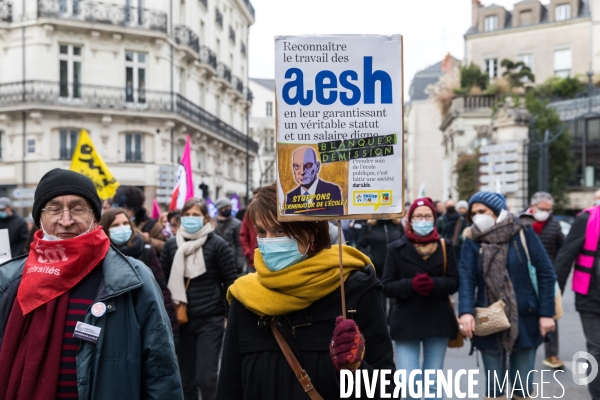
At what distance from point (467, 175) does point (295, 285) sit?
2790 cm

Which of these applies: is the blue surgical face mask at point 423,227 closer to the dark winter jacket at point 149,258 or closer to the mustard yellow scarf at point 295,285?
the dark winter jacket at point 149,258

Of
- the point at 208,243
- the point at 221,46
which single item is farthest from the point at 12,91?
the point at 208,243

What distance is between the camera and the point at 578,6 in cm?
4403

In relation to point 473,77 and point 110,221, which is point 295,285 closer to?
point 110,221

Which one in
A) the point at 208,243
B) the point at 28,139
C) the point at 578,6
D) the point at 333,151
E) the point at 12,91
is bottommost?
the point at 208,243

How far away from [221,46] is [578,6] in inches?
1010

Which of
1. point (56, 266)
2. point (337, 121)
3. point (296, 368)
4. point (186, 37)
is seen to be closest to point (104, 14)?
point (186, 37)

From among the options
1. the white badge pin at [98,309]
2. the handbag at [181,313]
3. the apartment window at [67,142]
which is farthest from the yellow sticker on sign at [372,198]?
the apartment window at [67,142]

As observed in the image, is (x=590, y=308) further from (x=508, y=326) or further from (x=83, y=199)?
(x=83, y=199)

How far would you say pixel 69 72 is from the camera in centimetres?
3003

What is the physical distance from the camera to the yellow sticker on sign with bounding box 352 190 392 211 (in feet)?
8.96

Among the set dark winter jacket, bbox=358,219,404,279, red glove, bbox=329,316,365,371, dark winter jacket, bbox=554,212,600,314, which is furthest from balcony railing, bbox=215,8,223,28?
red glove, bbox=329,316,365,371

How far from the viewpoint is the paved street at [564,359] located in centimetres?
625

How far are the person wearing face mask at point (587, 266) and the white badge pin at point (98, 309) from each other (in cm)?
434
